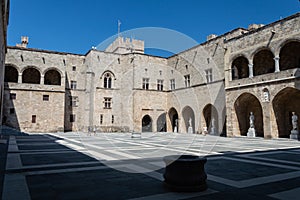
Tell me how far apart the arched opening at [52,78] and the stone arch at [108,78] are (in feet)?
19.5

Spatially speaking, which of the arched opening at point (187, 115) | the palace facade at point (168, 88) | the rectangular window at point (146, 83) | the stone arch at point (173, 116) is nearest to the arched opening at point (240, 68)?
the palace facade at point (168, 88)

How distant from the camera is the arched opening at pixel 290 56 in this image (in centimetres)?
1986

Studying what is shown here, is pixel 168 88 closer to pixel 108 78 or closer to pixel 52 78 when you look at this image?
pixel 108 78

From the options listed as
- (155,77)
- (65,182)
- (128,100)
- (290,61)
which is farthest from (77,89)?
(65,182)

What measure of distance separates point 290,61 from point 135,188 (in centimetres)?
2076

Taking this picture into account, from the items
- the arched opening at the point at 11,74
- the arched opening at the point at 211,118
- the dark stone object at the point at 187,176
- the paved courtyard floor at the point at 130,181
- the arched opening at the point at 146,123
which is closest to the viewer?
the paved courtyard floor at the point at 130,181

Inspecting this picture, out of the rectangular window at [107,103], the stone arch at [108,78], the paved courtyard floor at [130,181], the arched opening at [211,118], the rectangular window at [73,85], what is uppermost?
the stone arch at [108,78]

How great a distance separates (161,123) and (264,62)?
1474 centimetres

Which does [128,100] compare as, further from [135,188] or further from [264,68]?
[135,188]

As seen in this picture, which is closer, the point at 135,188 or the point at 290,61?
the point at 135,188

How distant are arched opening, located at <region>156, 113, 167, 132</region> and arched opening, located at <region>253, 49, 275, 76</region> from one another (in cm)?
1295

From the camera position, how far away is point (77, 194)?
13.6 ft

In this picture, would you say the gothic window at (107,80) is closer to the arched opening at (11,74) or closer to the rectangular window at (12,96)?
the rectangular window at (12,96)

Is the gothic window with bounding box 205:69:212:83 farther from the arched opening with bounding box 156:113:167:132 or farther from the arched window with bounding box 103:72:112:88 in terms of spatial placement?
the arched window with bounding box 103:72:112:88
